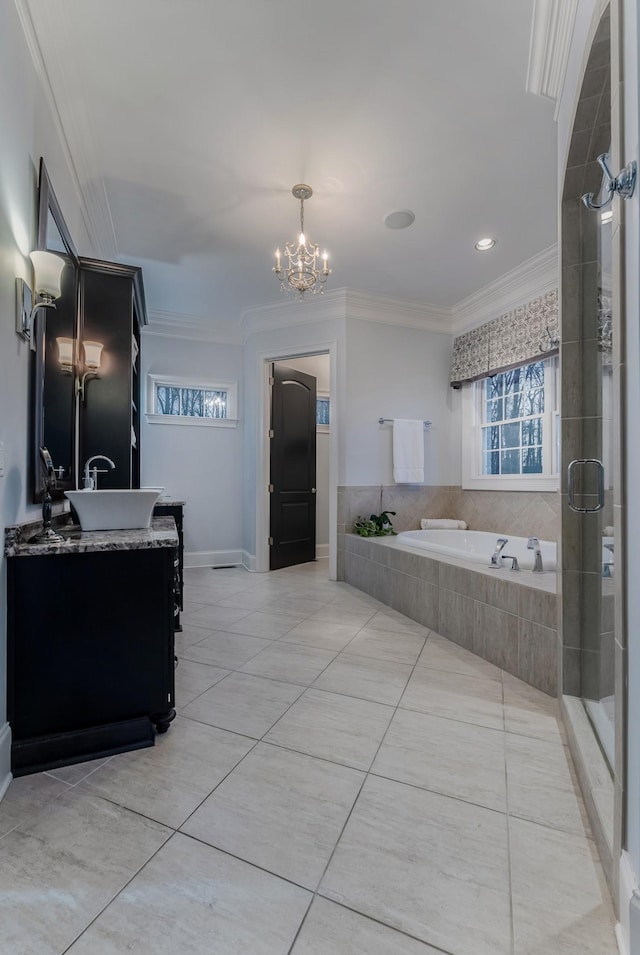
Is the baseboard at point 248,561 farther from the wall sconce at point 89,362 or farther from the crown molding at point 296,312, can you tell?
the wall sconce at point 89,362

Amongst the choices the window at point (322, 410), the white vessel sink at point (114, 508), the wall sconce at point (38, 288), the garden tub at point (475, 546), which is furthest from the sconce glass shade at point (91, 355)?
the window at point (322, 410)

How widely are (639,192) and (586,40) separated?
1013 mm

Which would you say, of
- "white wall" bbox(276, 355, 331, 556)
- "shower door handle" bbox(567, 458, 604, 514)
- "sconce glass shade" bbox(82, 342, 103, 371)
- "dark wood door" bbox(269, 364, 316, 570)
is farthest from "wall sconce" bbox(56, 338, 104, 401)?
"white wall" bbox(276, 355, 331, 556)

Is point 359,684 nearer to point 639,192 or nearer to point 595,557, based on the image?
point 595,557

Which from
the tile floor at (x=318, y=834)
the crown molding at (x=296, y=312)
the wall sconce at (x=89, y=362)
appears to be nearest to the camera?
the tile floor at (x=318, y=834)

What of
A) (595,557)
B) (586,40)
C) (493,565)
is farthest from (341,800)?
(586,40)

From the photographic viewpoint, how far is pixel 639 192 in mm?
884

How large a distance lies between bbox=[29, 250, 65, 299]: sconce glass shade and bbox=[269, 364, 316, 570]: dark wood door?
2.94 m

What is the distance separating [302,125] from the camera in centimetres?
219

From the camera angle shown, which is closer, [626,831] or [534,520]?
[626,831]

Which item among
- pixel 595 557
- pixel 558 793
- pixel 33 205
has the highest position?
pixel 33 205

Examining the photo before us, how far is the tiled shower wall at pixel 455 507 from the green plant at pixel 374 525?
0.06 meters

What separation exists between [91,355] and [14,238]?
100 cm

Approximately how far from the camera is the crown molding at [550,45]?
163 centimetres
